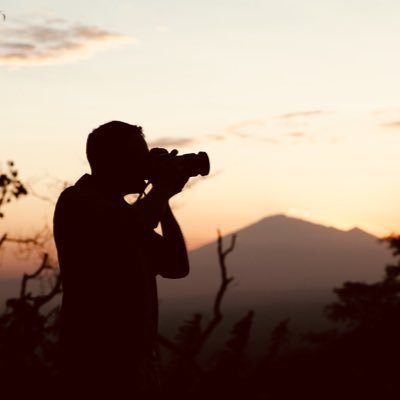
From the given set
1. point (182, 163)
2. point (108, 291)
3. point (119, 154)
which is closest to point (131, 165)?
point (119, 154)

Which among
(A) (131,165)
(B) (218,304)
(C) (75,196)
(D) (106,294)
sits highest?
(A) (131,165)

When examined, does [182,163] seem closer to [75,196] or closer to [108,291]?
[75,196]

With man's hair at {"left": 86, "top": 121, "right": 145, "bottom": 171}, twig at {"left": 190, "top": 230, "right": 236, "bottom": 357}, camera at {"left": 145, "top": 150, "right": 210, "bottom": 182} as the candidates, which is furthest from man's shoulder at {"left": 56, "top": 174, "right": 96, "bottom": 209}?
twig at {"left": 190, "top": 230, "right": 236, "bottom": 357}

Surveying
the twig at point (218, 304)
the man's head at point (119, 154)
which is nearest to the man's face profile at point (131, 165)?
the man's head at point (119, 154)

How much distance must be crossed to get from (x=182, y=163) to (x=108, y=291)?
A: 620mm

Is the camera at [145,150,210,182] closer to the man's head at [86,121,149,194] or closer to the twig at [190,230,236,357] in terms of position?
the man's head at [86,121,149,194]

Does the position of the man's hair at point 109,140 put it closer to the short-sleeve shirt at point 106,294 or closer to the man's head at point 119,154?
the man's head at point 119,154

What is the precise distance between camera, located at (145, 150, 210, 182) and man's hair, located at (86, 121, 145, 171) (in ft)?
0.32

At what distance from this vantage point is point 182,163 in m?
3.52

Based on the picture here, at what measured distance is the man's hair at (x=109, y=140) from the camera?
11.0ft

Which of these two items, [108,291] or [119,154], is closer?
[108,291]

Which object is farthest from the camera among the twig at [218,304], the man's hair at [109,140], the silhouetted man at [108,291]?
the twig at [218,304]

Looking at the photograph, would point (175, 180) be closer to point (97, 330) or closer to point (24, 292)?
point (97, 330)

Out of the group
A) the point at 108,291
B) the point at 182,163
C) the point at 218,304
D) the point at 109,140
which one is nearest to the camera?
the point at 108,291
